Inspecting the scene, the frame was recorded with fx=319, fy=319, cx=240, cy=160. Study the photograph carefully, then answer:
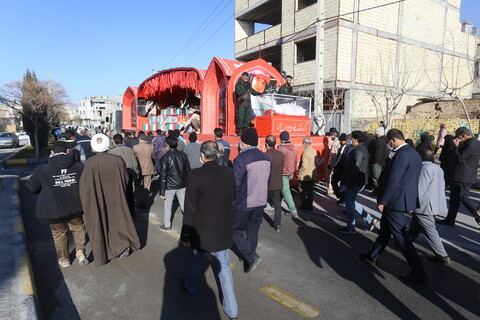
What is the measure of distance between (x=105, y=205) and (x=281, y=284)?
2.50m

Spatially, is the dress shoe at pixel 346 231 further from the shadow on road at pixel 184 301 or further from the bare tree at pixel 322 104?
the bare tree at pixel 322 104

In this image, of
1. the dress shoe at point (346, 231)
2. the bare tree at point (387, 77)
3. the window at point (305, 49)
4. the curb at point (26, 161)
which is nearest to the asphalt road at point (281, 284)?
the dress shoe at point (346, 231)

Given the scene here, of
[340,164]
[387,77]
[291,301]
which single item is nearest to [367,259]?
[291,301]

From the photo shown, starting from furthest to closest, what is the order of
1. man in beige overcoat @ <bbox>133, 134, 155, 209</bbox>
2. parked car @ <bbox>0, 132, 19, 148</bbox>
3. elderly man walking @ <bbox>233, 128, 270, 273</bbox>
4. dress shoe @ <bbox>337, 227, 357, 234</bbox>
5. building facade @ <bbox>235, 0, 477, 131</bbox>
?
parked car @ <bbox>0, 132, 19, 148</bbox> → building facade @ <bbox>235, 0, 477, 131</bbox> → man in beige overcoat @ <bbox>133, 134, 155, 209</bbox> → dress shoe @ <bbox>337, 227, 357, 234</bbox> → elderly man walking @ <bbox>233, 128, 270, 273</bbox>

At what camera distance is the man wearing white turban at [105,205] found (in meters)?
4.09

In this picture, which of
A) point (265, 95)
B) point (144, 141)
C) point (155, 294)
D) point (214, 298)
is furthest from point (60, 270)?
point (265, 95)

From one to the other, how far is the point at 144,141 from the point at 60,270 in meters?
3.63

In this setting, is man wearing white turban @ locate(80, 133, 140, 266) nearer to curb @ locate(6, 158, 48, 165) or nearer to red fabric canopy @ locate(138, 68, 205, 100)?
red fabric canopy @ locate(138, 68, 205, 100)

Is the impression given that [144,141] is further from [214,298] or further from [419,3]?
[419,3]

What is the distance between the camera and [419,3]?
780 inches

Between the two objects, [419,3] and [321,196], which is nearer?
[321,196]

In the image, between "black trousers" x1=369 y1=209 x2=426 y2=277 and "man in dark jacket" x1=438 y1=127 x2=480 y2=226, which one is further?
"man in dark jacket" x1=438 y1=127 x2=480 y2=226

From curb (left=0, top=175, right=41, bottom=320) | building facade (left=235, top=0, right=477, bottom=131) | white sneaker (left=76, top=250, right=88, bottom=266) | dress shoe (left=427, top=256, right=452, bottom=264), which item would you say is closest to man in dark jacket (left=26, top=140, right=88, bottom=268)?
white sneaker (left=76, top=250, right=88, bottom=266)

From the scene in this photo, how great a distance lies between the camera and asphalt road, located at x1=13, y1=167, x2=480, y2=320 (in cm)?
322
